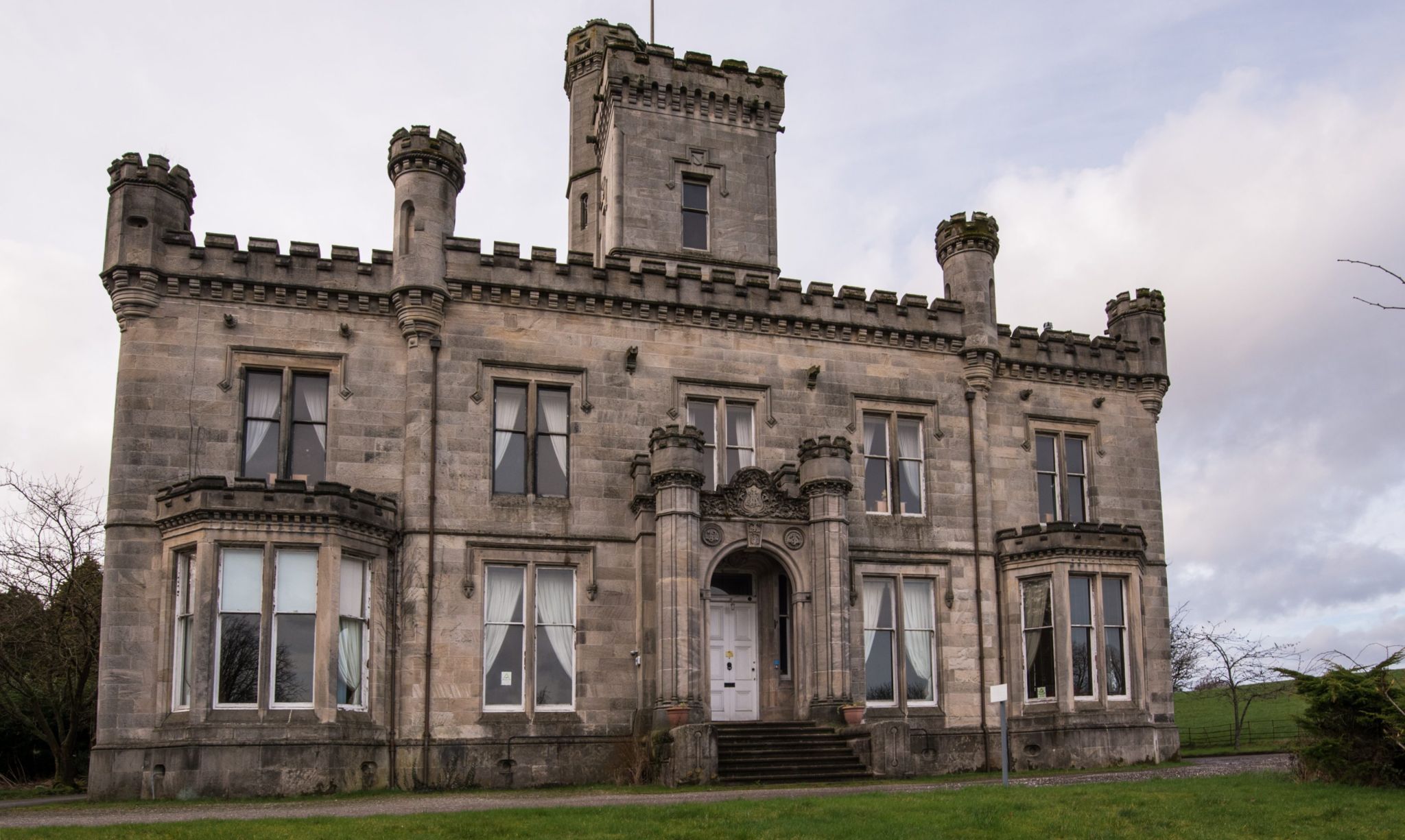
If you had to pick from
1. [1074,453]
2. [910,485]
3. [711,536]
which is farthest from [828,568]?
[1074,453]

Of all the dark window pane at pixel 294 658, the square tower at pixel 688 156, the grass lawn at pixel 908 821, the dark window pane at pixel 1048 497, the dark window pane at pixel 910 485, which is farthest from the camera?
the square tower at pixel 688 156

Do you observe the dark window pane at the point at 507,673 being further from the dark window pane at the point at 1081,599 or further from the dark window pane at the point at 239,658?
the dark window pane at the point at 1081,599

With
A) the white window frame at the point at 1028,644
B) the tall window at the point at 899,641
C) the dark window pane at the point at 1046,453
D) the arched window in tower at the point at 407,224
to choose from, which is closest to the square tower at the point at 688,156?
the arched window in tower at the point at 407,224

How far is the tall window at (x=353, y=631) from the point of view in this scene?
69.1ft

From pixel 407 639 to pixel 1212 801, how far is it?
1311cm

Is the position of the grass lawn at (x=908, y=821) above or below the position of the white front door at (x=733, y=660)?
below

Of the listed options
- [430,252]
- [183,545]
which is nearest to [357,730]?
[183,545]

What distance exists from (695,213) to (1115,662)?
1361cm

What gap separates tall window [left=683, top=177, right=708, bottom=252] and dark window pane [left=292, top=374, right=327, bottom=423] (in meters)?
9.65

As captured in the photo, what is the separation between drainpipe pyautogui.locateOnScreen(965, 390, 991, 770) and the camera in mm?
25109

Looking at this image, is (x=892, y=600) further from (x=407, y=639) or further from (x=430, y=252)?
(x=430, y=252)

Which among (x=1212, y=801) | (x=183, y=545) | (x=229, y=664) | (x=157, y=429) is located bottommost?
(x=1212, y=801)

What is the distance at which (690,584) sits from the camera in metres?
22.3

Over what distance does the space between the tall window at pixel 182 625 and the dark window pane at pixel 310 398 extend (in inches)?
129
